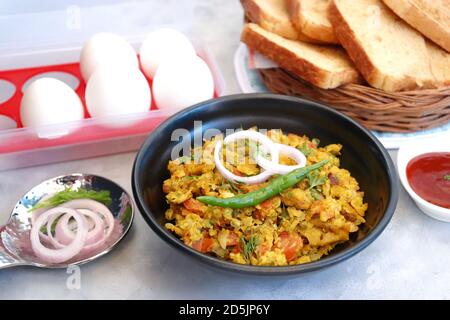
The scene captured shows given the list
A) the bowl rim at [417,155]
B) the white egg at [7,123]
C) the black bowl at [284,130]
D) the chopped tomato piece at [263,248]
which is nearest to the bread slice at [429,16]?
the bowl rim at [417,155]

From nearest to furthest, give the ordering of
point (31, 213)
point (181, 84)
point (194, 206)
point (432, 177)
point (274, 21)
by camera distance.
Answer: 1. point (194, 206)
2. point (31, 213)
3. point (432, 177)
4. point (181, 84)
5. point (274, 21)

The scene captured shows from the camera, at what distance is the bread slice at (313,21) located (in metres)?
2.08

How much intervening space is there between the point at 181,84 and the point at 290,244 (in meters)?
0.80

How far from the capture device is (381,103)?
1.91 meters

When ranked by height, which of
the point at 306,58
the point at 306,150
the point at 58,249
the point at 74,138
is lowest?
the point at 58,249

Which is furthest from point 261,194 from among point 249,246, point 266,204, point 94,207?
point 94,207

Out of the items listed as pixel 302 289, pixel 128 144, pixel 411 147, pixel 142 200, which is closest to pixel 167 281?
pixel 142 200

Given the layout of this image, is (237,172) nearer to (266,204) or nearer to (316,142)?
(266,204)

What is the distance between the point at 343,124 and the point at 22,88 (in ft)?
Result: 4.48

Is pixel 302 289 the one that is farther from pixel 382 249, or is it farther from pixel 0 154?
pixel 0 154

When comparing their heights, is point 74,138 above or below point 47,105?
below

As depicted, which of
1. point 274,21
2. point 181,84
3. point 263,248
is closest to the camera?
point 263,248

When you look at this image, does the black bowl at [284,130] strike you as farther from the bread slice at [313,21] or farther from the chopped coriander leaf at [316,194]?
the bread slice at [313,21]

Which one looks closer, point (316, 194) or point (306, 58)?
point (316, 194)
